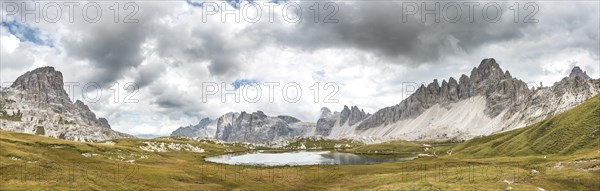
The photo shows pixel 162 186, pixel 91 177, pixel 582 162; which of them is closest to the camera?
pixel 91 177

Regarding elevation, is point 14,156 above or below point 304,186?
above

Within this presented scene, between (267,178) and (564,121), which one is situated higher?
(564,121)

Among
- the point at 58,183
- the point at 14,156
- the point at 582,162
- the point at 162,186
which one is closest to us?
the point at 58,183

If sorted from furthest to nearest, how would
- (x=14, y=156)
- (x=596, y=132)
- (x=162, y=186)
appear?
1. (x=596, y=132)
2. (x=14, y=156)
3. (x=162, y=186)

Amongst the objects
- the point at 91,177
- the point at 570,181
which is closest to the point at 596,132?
the point at 570,181

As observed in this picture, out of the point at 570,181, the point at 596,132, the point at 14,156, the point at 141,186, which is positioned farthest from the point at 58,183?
the point at 596,132

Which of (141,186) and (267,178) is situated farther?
(267,178)

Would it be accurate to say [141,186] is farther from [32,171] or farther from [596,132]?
[596,132]

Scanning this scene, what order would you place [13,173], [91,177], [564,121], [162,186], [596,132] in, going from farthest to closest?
[564,121] → [596,132] → [162,186] → [91,177] → [13,173]

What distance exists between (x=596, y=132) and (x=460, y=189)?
4004 inches

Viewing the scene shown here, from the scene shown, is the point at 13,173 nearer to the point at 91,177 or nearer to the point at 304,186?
the point at 91,177

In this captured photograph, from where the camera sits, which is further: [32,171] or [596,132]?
[596,132]

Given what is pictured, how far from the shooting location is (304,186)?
285 ft

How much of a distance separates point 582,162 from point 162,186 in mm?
86608
